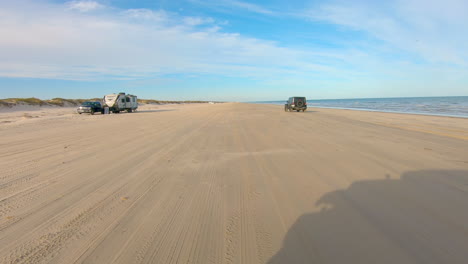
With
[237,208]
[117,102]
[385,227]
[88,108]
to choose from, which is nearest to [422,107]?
[117,102]

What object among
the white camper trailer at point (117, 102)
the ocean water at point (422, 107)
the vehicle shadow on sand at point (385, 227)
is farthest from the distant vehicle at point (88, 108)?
the ocean water at point (422, 107)

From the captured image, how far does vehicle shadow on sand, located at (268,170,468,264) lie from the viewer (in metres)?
2.46

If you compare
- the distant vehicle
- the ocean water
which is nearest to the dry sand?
the ocean water

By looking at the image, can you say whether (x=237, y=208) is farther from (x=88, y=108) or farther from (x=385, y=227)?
(x=88, y=108)

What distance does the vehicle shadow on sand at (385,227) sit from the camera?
2.46 metres

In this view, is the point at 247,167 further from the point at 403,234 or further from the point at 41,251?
the point at 41,251

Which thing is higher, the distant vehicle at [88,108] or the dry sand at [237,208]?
the distant vehicle at [88,108]

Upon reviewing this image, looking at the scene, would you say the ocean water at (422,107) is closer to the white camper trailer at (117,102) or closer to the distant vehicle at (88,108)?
the white camper trailer at (117,102)

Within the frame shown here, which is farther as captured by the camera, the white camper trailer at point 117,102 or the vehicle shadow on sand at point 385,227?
the white camper trailer at point 117,102

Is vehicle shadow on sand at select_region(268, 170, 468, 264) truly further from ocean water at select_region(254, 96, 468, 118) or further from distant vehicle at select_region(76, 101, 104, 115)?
distant vehicle at select_region(76, 101, 104, 115)

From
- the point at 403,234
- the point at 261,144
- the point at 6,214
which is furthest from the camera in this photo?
the point at 261,144

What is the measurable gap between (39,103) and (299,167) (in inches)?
2131

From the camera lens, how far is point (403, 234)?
9.25 feet

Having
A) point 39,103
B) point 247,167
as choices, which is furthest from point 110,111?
point 247,167
